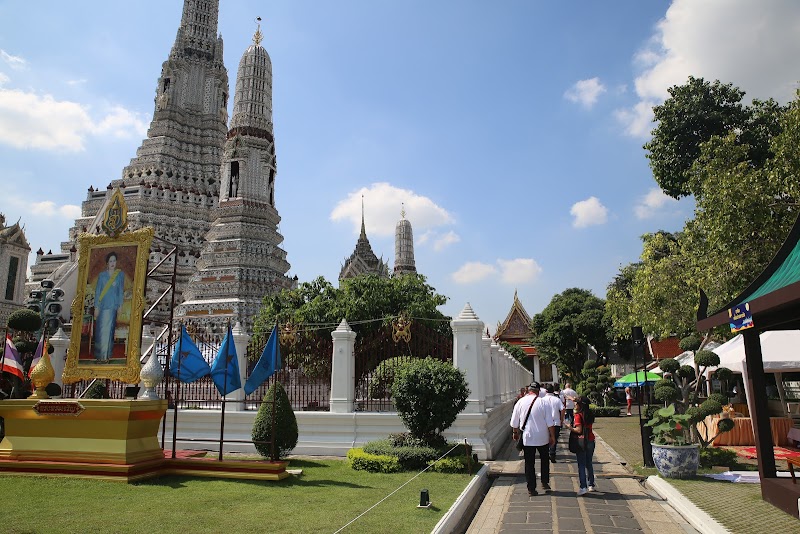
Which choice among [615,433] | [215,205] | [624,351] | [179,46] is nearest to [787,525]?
[615,433]

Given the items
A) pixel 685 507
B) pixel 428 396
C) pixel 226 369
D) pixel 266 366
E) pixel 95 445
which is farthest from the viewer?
pixel 428 396

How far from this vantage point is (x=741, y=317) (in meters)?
7.12

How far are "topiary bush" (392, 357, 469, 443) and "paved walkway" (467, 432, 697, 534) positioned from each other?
139cm

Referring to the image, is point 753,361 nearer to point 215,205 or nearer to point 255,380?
point 255,380

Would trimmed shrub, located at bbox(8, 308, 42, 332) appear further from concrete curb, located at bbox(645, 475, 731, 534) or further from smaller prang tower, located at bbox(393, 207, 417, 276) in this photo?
smaller prang tower, located at bbox(393, 207, 417, 276)

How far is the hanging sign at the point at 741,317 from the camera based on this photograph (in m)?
6.94

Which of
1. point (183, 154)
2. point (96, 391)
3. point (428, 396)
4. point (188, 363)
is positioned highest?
point (183, 154)

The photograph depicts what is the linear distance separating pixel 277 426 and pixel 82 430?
3.07 m

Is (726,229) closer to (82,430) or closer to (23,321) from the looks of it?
(82,430)

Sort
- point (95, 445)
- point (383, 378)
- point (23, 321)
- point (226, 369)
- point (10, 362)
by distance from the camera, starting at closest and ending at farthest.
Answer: point (95, 445)
point (226, 369)
point (10, 362)
point (383, 378)
point (23, 321)

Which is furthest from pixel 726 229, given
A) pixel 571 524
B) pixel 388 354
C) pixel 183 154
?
pixel 183 154

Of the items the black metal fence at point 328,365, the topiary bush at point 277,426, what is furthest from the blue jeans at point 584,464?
the black metal fence at point 328,365

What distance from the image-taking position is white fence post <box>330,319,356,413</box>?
511 inches

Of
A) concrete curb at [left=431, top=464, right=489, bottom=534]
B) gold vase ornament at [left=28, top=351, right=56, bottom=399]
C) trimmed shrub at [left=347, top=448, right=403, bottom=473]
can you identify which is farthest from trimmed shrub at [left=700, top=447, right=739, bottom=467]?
gold vase ornament at [left=28, top=351, right=56, bottom=399]
